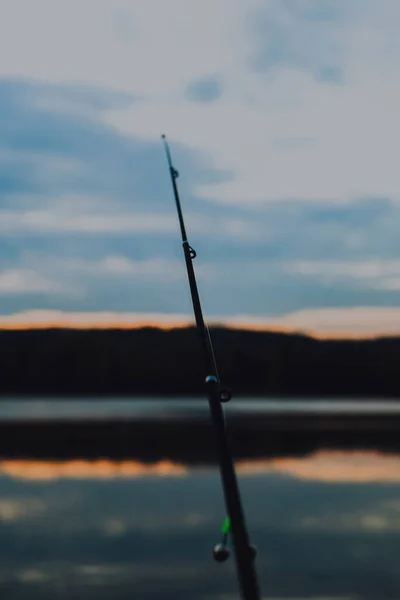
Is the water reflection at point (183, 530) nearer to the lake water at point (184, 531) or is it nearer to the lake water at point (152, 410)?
the lake water at point (184, 531)

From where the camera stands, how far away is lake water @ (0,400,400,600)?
380 inches

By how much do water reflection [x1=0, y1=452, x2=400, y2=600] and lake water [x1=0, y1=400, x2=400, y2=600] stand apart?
17 mm

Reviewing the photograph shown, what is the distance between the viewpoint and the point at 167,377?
Answer: 8488cm

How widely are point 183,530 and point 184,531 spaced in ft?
0.26

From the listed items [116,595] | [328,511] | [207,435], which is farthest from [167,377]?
[116,595]

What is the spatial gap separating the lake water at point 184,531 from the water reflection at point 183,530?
0.02 m

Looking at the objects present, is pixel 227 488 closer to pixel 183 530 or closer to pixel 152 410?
pixel 183 530

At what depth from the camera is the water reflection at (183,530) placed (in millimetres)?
9695

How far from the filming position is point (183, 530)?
12.6m

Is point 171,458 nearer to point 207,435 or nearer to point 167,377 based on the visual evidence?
point 207,435

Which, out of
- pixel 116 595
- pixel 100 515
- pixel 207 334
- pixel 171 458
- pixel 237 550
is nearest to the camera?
pixel 237 550

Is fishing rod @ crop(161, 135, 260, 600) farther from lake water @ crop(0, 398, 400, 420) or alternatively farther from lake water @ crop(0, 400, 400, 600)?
lake water @ crop(0, 398, 400, 420)

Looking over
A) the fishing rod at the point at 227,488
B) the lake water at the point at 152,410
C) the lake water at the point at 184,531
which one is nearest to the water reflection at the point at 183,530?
the lake water at the point at 184,531

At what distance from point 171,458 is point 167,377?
62767mm
